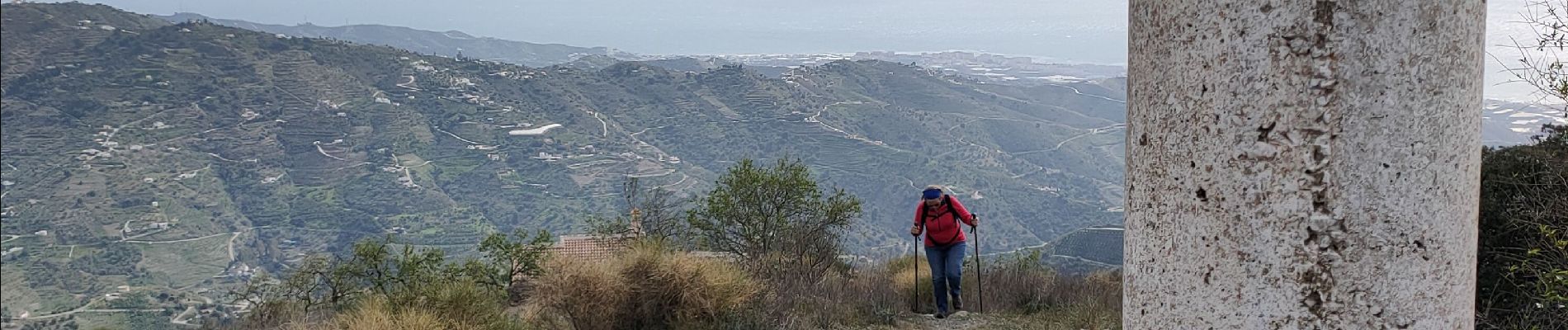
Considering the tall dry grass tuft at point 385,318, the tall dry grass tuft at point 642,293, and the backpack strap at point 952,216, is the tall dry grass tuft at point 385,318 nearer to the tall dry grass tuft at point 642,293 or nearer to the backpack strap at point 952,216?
the tall dry grass tuft at point 642,293

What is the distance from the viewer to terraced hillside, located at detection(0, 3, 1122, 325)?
50.2 m

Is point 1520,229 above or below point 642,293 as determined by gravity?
above

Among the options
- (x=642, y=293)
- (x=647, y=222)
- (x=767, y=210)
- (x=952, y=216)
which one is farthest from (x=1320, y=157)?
(x=647, y=222)

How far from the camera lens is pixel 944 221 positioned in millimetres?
8172

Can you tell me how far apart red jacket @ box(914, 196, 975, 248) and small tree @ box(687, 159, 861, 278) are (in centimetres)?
491

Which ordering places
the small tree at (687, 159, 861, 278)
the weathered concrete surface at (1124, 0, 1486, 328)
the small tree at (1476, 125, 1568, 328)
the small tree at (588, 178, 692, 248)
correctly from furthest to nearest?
1. the small tree at (588, 178, 692, 248)
2. the small tree at (687, 159, 861, 278)
3. the small tree at (1476, 125, 1568, 328)
4. the weathered concrete surface at (1124, 0, 1486, 328)

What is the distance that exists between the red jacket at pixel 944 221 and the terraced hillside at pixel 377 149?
29580mm

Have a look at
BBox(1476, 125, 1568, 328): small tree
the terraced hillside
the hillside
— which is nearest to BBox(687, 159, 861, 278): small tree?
BBox(1476, 125, 1568, 328): small tree

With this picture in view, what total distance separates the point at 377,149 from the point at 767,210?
69.4 m

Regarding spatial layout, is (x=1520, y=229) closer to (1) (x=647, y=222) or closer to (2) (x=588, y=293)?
(2) (x=588, y=293)

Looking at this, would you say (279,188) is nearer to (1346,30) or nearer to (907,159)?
(907,159)

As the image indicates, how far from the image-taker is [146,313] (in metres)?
32.9

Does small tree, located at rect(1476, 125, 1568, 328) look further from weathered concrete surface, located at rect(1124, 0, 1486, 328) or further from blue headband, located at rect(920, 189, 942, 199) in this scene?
weathered concrete surface, located at rect(1124, 0, 1486, 328)

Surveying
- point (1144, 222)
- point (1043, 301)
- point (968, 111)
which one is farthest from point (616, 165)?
point (1144, 222)
